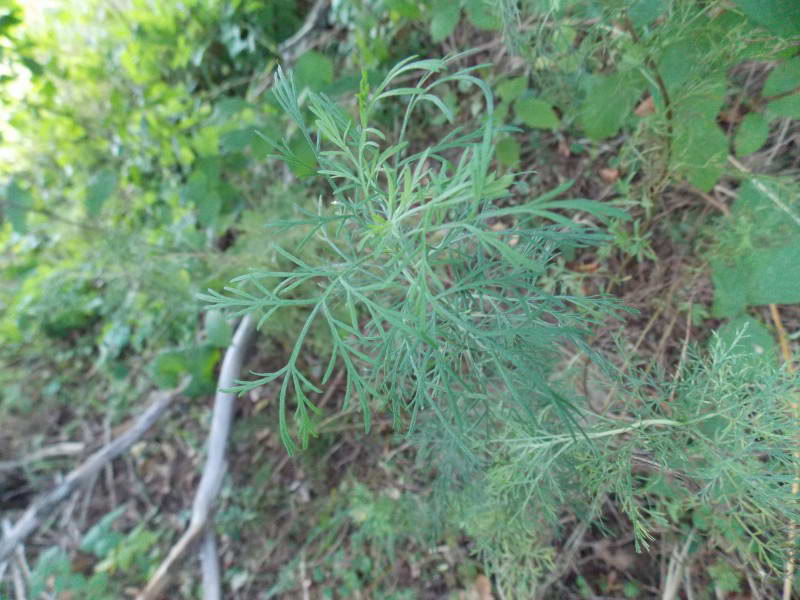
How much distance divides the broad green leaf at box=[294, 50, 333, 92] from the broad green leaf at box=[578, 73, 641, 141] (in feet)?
2.93

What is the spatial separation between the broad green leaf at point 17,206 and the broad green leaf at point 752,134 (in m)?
2.67

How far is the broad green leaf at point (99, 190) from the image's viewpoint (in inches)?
85.3

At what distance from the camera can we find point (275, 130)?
1.87 meters

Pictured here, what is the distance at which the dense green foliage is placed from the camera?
0.77 m

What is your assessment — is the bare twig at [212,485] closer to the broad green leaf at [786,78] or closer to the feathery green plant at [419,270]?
the feathery green plant at [419,270]

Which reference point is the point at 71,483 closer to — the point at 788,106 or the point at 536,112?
the point at 536,112

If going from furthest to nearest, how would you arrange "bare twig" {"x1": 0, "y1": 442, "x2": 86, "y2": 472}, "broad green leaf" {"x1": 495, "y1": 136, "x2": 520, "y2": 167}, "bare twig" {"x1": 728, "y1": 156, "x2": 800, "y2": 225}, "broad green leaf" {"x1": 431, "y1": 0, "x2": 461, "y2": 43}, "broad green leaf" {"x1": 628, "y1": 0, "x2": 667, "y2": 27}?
1. "bare twig" {"x1": 0, "y1": 442, "x2": 86, "y2": 472}
2. "broad green leaf" {"x1": 495, "y1": 136, "x2": 520, "y2": 167}
3. "broad green leaf" {"x1": 431, "y1": 0, "x2": 461, "y2": 43}
4. "bare twig" {"x1": 728, "y1": 156, "x2": 800, "y2": 225}
5. "broad green leaf" {"x1": 628, "y1": 0, "x2": 667, "y2": 27}

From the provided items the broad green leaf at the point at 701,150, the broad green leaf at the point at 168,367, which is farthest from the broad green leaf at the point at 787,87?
the broad green leaf at the point at 168,367

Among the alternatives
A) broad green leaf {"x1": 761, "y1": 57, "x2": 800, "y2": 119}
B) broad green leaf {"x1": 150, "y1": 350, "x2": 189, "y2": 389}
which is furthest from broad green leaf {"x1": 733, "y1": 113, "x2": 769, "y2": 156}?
broad green leaf {"x1": 150, "y1": 350, "x2": 189, "y2": 389}

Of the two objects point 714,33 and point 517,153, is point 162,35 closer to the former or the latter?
point 517,153

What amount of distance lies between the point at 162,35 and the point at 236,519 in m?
2.10

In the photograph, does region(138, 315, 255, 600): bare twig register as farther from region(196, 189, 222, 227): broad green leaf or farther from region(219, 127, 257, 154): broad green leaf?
region(219, 127, 257, 154): broad green leaf

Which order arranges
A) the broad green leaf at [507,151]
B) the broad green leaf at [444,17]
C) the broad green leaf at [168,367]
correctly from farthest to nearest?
the broad green leaf at [168,367], the broad green leaf at [507,151], the broad green leaf at [444,17]

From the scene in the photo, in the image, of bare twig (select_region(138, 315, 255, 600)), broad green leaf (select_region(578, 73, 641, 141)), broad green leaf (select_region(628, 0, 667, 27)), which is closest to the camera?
broad green leaf (select_region(628, 0, 667, 27))
